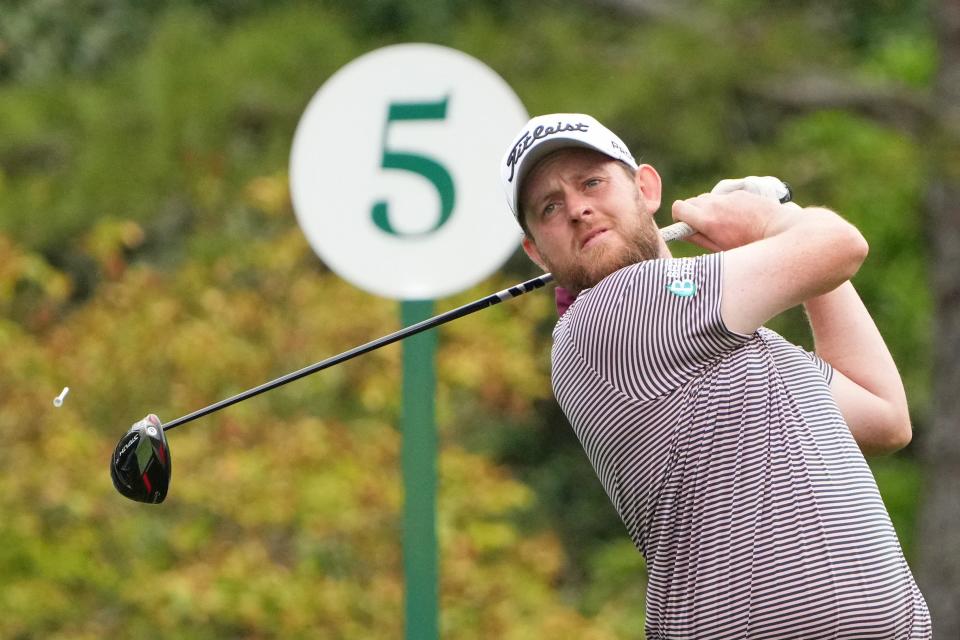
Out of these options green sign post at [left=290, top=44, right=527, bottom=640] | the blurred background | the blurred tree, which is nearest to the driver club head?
green sign post at [left=290, top=44, right=527, bottom=640]

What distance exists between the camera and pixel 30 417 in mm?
6516

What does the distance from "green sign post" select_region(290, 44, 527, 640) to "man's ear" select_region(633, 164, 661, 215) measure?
3.71ft

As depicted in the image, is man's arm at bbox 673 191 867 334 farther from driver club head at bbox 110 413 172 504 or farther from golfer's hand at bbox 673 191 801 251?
driver club head at bbox 110 413 172 504

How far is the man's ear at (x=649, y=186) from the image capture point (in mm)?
2791

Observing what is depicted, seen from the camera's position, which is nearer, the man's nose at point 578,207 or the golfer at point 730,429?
the golfer at point 730,429

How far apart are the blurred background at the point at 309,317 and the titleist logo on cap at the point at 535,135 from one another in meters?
3.37

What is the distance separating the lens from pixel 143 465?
3.31m

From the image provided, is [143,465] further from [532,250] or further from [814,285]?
[814,285]

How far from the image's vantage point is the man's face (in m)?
2.67

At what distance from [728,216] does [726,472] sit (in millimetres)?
458

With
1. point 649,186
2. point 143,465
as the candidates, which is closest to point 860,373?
point 649,186

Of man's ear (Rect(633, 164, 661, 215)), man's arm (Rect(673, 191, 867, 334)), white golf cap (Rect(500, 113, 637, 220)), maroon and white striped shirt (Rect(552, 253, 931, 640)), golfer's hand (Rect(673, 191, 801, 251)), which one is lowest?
maroon and white striped shirt (Rect(552, 253, 931, 640))

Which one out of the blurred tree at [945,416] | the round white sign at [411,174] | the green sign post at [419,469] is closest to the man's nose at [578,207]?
the round white sign at [411,174]

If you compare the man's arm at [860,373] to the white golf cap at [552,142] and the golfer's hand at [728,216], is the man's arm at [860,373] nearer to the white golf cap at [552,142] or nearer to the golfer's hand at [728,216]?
the golfer's hand at [728,216]
